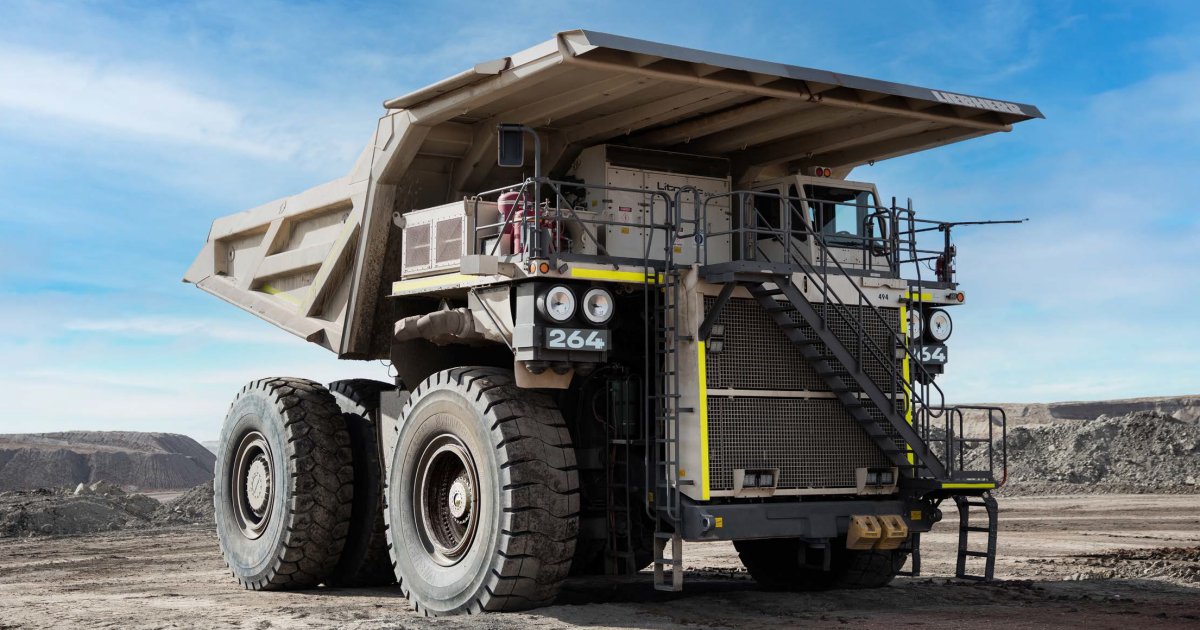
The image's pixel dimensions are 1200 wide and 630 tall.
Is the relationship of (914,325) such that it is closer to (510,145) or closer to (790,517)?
(790,517)

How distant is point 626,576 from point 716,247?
3.74 meters

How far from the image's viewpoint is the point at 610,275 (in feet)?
35.3

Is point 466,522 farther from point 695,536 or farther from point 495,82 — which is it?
point 495,82

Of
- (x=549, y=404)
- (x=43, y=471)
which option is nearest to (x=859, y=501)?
(x=549, y=404)

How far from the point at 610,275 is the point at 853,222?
334 cm

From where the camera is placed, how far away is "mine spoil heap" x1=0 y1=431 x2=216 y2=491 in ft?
144

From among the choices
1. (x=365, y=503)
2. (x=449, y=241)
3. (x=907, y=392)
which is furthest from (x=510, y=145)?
(x=365, y=503)

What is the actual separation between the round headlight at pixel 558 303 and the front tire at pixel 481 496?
2.59 ft

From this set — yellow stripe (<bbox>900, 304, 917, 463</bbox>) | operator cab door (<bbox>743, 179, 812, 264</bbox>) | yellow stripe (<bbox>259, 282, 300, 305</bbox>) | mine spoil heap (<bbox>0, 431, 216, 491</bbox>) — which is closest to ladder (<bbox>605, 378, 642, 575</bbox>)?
operator cab door (<bbox>743, 179, 812, 264</bbox>)

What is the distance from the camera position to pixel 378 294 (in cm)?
1374

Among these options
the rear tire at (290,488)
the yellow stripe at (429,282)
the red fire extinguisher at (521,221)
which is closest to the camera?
the red fire extinguisher at (521,221)

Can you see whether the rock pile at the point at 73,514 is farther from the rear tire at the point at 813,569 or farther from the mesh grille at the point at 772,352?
the mesh grille at the point at 772,352

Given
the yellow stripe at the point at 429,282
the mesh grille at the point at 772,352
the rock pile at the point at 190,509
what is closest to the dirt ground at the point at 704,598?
the mesh grille at the point at 772,352

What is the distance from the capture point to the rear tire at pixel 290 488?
1349 centimetres
